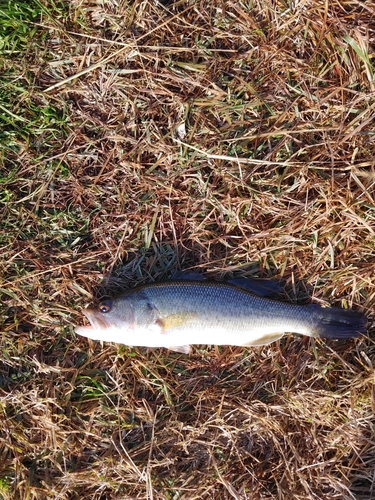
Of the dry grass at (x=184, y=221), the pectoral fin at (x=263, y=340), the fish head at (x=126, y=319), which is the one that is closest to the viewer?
the fish head at (x=126, y=319)

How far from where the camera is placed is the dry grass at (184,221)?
12.3ft

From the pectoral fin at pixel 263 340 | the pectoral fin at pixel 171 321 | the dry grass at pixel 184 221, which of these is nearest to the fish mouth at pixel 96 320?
the dry grass at pixel 184 221

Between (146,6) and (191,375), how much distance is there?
331 centimetres

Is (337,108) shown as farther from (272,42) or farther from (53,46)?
(53,46)

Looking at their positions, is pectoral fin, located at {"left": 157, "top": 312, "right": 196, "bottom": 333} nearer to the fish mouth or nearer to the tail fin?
the fish mouth

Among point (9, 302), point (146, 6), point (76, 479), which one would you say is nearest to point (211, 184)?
point (146, 6)

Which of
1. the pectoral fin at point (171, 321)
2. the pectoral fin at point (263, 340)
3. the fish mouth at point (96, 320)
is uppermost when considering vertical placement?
the pectoral fin at point (171, 321)

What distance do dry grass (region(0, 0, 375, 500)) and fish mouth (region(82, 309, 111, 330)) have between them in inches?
11.8

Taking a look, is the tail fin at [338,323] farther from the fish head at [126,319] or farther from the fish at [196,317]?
the fish head at [126,319]

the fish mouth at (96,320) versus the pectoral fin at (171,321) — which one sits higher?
the pectoral fin at (171,321)

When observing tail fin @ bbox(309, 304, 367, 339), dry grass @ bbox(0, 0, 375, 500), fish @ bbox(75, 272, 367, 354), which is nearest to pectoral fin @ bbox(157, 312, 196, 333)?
fish @ bbox(75, 272, 367, 354)

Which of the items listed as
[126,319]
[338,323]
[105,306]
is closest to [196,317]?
[126,319]

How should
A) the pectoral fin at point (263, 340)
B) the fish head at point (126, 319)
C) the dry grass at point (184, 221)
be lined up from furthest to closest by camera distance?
the dry grass at point (184, 221) → the pectoral fin at point (263, 340) → the fish head at point (126, 319)

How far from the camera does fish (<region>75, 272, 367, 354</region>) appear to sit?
3512 mm
